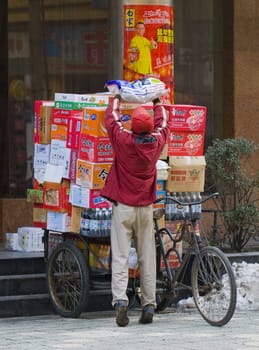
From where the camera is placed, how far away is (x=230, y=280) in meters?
8.38

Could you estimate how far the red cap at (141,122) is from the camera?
853 cm

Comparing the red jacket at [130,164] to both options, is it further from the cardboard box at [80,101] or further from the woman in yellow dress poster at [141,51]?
the woman in yellow dress poster at [141,51]

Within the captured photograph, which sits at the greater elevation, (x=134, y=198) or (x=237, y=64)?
(x=237, y=64)

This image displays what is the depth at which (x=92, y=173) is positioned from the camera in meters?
8.91

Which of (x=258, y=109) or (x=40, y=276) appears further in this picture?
(x=258, y=109)

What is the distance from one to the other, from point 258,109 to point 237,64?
69 cm

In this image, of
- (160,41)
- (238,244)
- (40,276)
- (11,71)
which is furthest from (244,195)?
(11,71)

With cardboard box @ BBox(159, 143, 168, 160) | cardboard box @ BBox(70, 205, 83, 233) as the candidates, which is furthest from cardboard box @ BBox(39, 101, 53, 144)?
cardboard box @ BBox(159, 143, 168, 160)

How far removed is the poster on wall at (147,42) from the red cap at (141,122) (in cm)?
264

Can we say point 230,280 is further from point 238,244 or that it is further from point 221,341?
point 238,244

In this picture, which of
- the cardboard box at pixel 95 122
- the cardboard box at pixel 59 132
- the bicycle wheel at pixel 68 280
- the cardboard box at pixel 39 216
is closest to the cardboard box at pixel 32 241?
the cardboard box at pixel 39 216

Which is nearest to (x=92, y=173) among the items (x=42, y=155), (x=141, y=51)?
(x=42, y=155)

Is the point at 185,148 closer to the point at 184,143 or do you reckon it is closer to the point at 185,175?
the point at 184,143

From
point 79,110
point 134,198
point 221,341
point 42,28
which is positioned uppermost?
point 42,28
